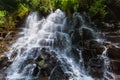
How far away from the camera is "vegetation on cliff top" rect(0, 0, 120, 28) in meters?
13.2

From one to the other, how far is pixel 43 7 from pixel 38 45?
3.40 meters

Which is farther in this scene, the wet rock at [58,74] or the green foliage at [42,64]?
the green foliage at [42,64]

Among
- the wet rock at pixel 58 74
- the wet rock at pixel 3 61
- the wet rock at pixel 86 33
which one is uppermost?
the wet rock at pixel 86 33

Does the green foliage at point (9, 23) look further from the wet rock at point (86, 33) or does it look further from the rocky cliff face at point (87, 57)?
the wet rock at point (86, 33)

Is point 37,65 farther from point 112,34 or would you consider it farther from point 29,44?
point 112,34

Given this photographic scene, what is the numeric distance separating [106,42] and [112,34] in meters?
0.94

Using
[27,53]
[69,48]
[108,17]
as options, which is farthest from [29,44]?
[108,17]

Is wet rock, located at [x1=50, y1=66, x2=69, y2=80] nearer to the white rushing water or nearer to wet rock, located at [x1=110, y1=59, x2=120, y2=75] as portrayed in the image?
the white rushing water

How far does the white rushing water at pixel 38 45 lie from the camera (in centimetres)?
980

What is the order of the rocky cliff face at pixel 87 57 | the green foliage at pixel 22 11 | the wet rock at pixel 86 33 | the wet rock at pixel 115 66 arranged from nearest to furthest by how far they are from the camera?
the rocky cliff face at pixel 87 57, the wet rock at pixel 115 66, the wet rock at pixel 86 33, the green foliage at pixel 22 11

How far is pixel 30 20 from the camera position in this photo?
1377 centimetres

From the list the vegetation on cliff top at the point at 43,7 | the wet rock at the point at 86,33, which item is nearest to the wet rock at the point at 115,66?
the wet rock at the point at 86,33

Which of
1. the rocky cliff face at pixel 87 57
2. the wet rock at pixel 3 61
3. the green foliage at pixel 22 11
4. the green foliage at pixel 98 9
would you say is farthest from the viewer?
the green foliage at pixel 22 11

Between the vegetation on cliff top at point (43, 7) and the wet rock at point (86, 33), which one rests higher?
the vegetation on cliff top at point (43, 7)
